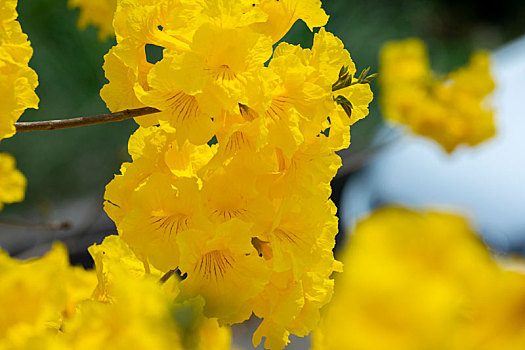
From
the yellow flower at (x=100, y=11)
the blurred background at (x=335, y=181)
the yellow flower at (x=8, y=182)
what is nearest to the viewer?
the yellow flower at (x=8, y=182)

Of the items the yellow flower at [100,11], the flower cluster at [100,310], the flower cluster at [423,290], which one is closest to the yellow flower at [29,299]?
the flower cluster at [100,310]

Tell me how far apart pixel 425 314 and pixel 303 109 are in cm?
21

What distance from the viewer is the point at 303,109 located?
0.35 meters

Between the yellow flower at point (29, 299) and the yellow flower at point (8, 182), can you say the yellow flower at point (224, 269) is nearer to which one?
the yellow flower at point (29, 299)

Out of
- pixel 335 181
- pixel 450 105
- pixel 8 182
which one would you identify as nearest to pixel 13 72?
pixel 8 182

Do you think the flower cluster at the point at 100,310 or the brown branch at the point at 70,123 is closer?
the flower cluster at the point at 100,310

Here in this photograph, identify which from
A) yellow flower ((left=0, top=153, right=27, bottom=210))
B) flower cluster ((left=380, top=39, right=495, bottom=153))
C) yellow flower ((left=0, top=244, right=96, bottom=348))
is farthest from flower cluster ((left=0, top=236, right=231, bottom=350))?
flower cluster ((left=380, top=39, right=495, bottom=153))

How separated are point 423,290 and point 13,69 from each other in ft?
0.91

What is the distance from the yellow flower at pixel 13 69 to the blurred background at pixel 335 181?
1.03m

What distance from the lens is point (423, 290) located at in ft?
0.53

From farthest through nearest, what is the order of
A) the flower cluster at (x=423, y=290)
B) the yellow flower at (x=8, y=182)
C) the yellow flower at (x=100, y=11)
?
the yellow flower at (x=100, y=11), the yellow flower at (x=8, y=182), the flower cluster at (x=423, y=290)

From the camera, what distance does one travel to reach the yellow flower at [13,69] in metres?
0.34

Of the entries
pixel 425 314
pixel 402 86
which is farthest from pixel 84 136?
pixel 425 314

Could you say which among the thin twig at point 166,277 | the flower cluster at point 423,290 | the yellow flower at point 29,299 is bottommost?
the thin twig at point 166,277
